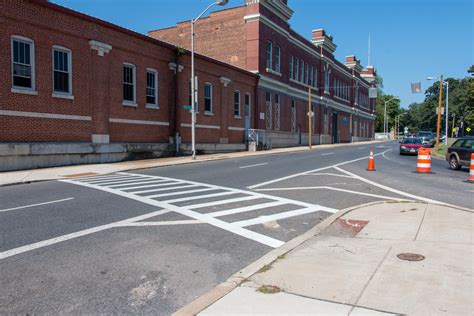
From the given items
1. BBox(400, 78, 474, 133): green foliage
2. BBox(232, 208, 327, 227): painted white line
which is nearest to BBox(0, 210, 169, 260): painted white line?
BBox(232, 208, 327, 227): painted white line

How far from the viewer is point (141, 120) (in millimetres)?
24219

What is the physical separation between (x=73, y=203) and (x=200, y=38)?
3728cm

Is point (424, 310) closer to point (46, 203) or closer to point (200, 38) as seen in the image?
point (46, 203)

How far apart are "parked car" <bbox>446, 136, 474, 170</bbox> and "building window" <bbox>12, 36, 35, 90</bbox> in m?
20.1

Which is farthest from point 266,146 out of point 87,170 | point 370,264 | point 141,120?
point 370,264

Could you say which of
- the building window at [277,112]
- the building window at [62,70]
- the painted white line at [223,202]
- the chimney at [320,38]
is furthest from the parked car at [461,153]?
the chimney at [320,38]

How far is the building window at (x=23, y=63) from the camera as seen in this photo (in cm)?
1709

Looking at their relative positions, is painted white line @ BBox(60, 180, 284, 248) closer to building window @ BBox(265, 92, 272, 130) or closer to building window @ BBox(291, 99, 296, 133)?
building window @ BBox(265, 92, 272, 130)

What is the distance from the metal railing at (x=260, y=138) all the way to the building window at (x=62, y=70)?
20549 millimetres

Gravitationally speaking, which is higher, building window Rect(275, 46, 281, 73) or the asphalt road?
building window Rect(275, 46, 281, 73)

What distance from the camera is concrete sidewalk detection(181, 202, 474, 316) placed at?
3.78 metres

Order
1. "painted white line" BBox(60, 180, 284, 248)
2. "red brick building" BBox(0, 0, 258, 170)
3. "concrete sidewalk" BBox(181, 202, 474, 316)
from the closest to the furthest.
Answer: "concrete sidewalk" BBox(181, 202, 474, 316), "painted white line" BBox(60, 180, 284, 248), "red brick building" BBox(0, 0, 258, 170)

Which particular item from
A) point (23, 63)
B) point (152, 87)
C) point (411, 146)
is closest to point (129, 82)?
point (152, 87)

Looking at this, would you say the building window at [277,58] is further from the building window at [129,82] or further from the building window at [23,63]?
the building window at [23,63]
